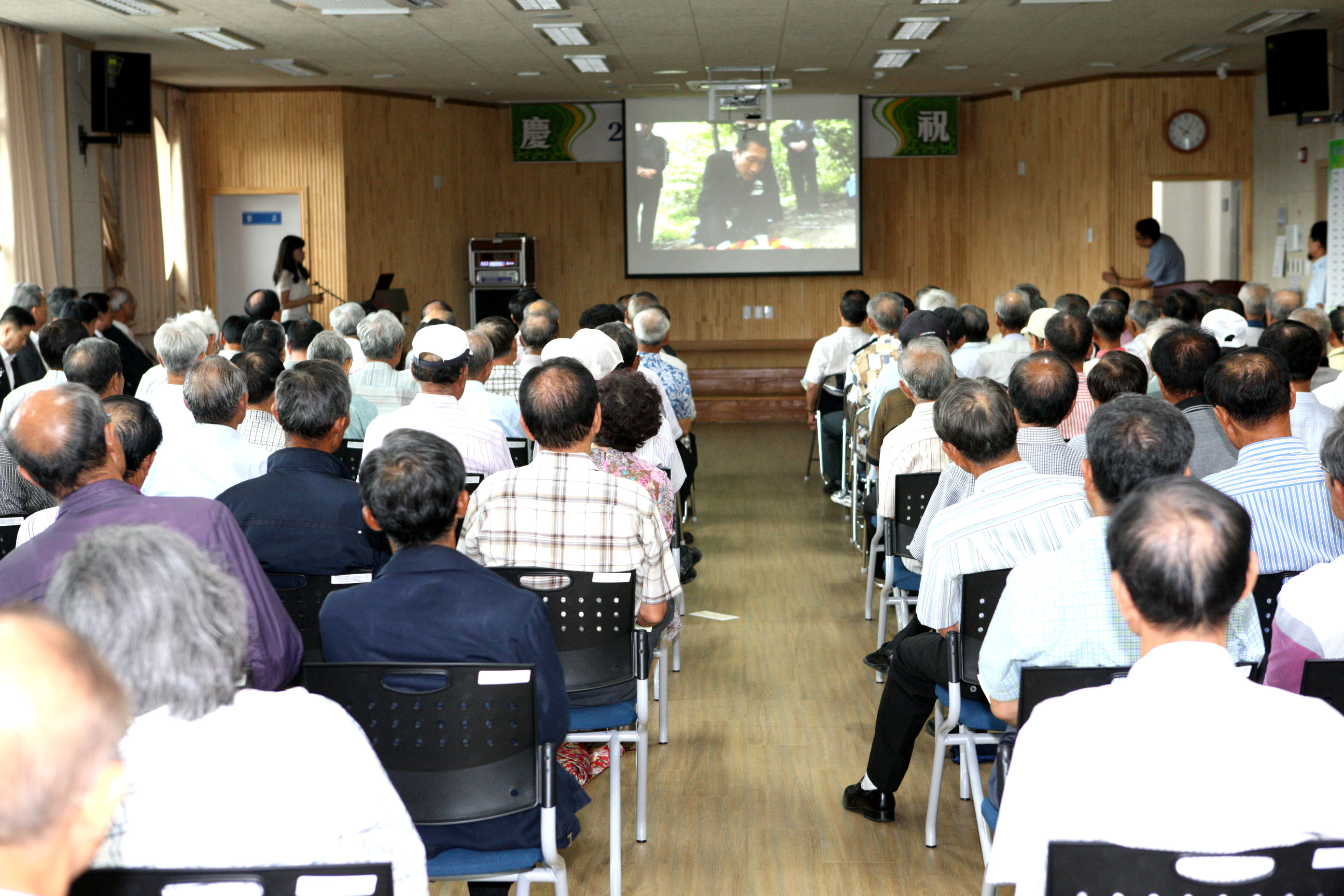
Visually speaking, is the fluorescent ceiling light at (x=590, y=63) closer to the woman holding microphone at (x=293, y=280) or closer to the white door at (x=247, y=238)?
the woman holding microphone at (x=293, y=280)

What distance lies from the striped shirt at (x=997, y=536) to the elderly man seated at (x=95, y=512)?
1576 millimetres

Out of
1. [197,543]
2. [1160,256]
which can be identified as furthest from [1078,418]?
[1160,256]

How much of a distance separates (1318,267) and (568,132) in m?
8.59

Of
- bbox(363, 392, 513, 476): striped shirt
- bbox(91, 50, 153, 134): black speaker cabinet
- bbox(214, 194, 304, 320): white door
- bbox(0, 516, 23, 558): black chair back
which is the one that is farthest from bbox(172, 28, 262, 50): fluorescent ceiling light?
bbox(0, 516, 23, 558): black chair back

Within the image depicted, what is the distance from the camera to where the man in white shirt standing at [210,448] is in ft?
12.8

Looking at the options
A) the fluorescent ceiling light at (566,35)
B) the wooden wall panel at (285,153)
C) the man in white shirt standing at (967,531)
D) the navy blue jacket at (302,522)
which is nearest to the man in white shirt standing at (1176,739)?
the man in white shirt standing at (967,531)

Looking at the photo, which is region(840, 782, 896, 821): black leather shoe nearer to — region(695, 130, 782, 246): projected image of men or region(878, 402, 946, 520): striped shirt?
region(878, 402, 946, 520): striped shirt

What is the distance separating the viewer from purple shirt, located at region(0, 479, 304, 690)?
7.58 ft

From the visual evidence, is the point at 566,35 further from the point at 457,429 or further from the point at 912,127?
the point at 457,429

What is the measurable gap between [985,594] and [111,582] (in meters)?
2.04

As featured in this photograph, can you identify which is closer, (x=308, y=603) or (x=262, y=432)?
(x=308, y=603)

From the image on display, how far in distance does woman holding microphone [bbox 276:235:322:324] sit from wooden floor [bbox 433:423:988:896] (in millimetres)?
7035

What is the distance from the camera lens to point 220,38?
9.72m

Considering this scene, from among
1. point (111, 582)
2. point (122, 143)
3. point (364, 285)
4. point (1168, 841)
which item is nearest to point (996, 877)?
point (1168, 841)
